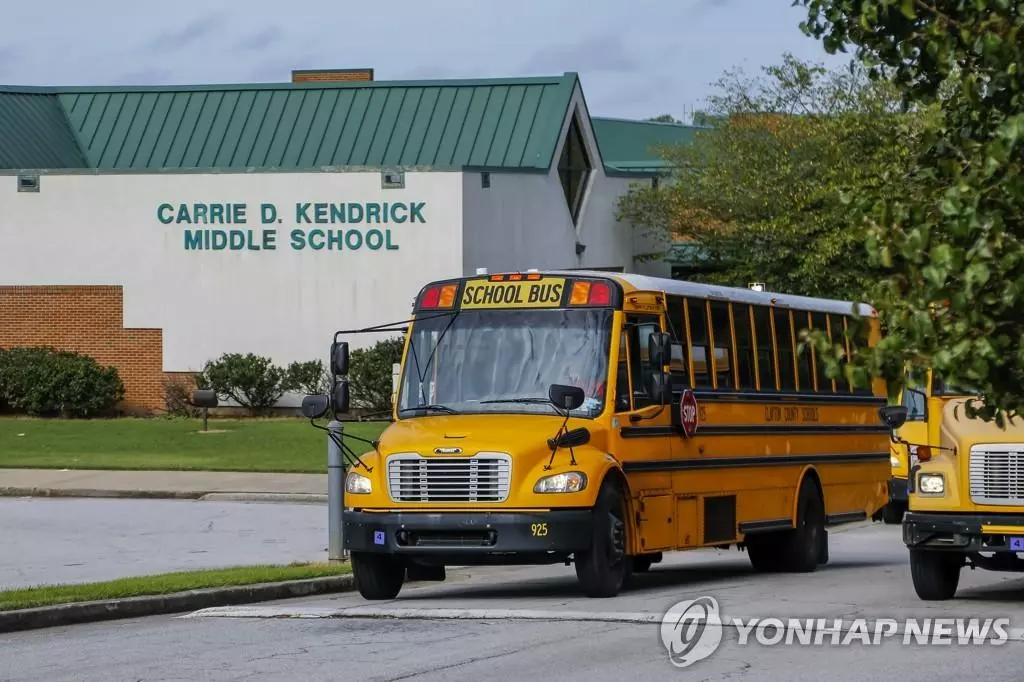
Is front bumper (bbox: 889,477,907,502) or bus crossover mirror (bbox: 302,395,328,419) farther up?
bus crossover mirror (bbox: 302,395,328,419)

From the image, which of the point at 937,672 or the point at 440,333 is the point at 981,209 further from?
the point at 440,333

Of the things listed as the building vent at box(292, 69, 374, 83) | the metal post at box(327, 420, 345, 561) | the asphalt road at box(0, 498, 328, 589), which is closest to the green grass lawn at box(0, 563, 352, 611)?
the metal post at box(327, 420, 345, 561)

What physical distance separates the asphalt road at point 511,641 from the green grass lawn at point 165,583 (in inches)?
21.0

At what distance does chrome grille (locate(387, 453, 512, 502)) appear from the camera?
1490 cm

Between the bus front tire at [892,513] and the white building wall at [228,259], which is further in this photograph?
the white building wall at [228,259]

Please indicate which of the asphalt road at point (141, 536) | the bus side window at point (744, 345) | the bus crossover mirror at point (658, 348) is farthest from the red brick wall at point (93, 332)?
the bus crossover mirror at point (658, 348)

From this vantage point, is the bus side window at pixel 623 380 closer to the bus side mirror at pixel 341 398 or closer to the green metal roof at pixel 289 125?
the bus side mirror at pixel 341 398

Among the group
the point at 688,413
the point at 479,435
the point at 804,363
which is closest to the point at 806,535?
the point at 804,363

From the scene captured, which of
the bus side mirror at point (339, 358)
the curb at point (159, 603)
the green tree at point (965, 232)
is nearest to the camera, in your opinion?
the green tree at point (965, 232)

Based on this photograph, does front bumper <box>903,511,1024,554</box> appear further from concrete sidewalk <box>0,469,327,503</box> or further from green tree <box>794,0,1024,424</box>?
concrete sidewalk <box>0,469,327,503</box>

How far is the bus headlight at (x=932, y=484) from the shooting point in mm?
14914

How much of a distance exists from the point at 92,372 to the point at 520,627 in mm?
32660

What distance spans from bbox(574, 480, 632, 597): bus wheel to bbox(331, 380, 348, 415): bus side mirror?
2335 millimetres

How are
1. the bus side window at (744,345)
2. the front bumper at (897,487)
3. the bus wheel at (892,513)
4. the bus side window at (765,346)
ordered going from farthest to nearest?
the bus wheel at (892,513) → the front bumper at (897,487) → the bus side window at (765,346) → the bus side window at (744,345)
